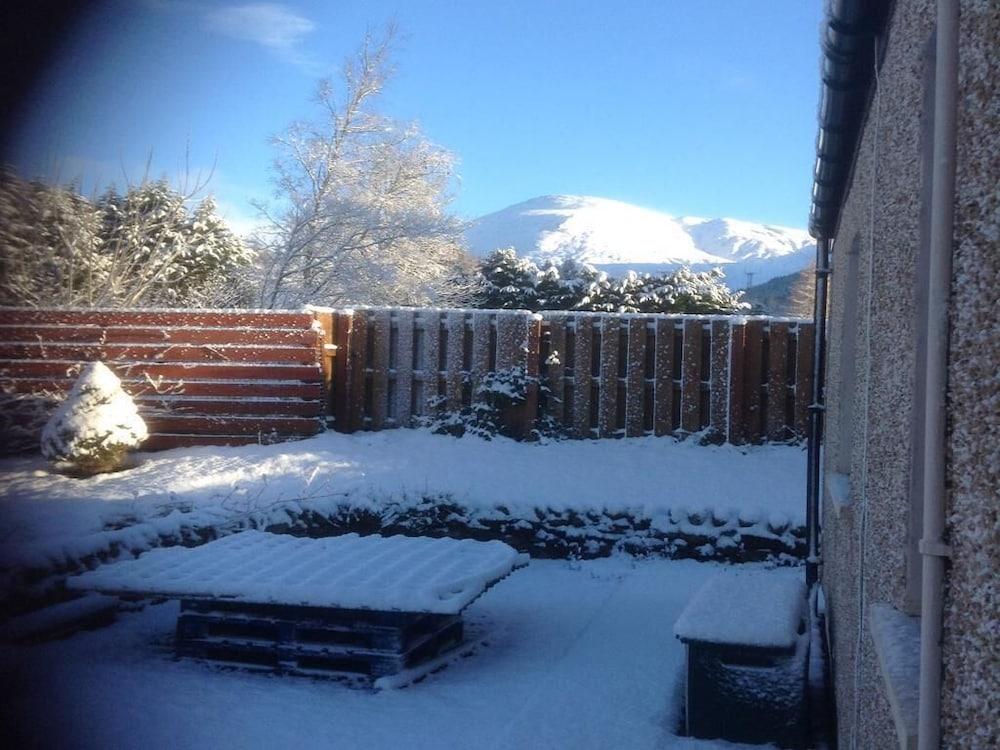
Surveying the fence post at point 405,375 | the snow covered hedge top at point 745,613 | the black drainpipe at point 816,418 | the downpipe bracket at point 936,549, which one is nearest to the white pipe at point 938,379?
the downpipe bracket at point 936,549

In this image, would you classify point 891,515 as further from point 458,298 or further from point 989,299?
point 458,298

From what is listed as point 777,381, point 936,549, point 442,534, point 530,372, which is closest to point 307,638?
point 442,534

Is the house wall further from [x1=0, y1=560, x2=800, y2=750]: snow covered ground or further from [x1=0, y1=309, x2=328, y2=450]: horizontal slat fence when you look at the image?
[x1=0, y1=309, x2=328, y2=450]: horizontal slat fence

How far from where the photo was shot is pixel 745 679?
166 inches

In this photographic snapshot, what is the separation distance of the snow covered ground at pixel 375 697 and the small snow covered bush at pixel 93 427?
3.15 metres

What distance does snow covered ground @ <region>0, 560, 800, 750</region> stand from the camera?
13.7ft

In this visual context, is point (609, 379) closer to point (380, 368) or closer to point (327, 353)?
point (380, 368)

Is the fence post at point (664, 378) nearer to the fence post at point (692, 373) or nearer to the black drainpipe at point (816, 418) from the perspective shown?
the fence post at point (692, 373)

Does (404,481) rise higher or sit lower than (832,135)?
lower

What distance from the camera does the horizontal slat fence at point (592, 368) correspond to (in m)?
9.61

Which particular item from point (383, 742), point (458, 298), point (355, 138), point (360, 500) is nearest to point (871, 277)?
point (383, 742)

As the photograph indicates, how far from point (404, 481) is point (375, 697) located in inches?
161

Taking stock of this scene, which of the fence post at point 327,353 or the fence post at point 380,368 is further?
the fence post at point 380,368

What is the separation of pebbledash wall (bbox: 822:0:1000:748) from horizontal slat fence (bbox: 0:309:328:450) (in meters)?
7.25
